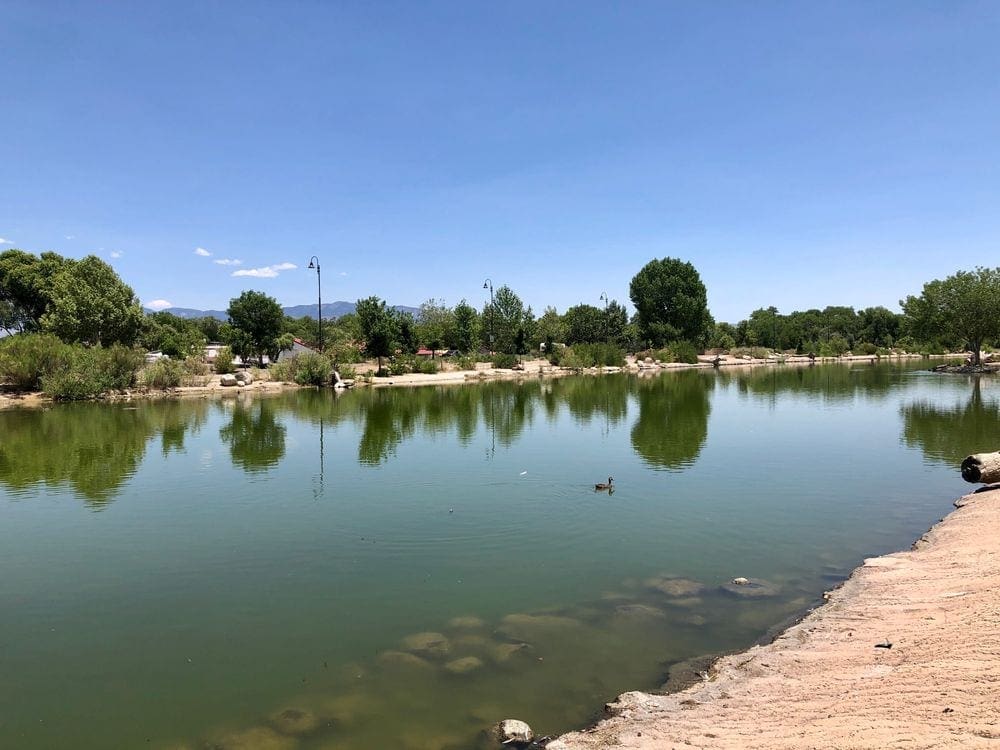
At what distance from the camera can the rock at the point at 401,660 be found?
23.0 ft

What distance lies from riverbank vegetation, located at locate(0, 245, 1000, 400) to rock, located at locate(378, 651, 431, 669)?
37.3 metres

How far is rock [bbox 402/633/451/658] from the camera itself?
7.26 m

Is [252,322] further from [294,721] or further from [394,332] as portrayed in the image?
[294,721]

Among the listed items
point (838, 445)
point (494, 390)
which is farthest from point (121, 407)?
point (838, 445)

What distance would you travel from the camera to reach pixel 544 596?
880cm

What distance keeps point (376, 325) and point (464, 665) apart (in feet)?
152

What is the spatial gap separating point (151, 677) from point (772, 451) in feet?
57.8

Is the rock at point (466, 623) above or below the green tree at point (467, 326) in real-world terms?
below

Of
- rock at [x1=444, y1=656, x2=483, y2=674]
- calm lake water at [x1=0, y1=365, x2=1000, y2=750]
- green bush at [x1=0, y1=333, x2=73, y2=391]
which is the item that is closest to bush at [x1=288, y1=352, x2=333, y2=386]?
green bush at [x1=0, y1=333, x2=73, y2=391]

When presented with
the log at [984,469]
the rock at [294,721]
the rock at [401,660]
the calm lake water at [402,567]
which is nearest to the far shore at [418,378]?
the calm lake water at [402,567]

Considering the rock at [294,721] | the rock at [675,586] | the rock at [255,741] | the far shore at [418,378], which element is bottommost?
the rock at [255,741]

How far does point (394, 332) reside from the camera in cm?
5338

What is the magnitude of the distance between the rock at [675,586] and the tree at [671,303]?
3203 inches

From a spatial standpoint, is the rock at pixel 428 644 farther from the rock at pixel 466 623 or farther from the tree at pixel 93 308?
the tree at pixel 93 308
